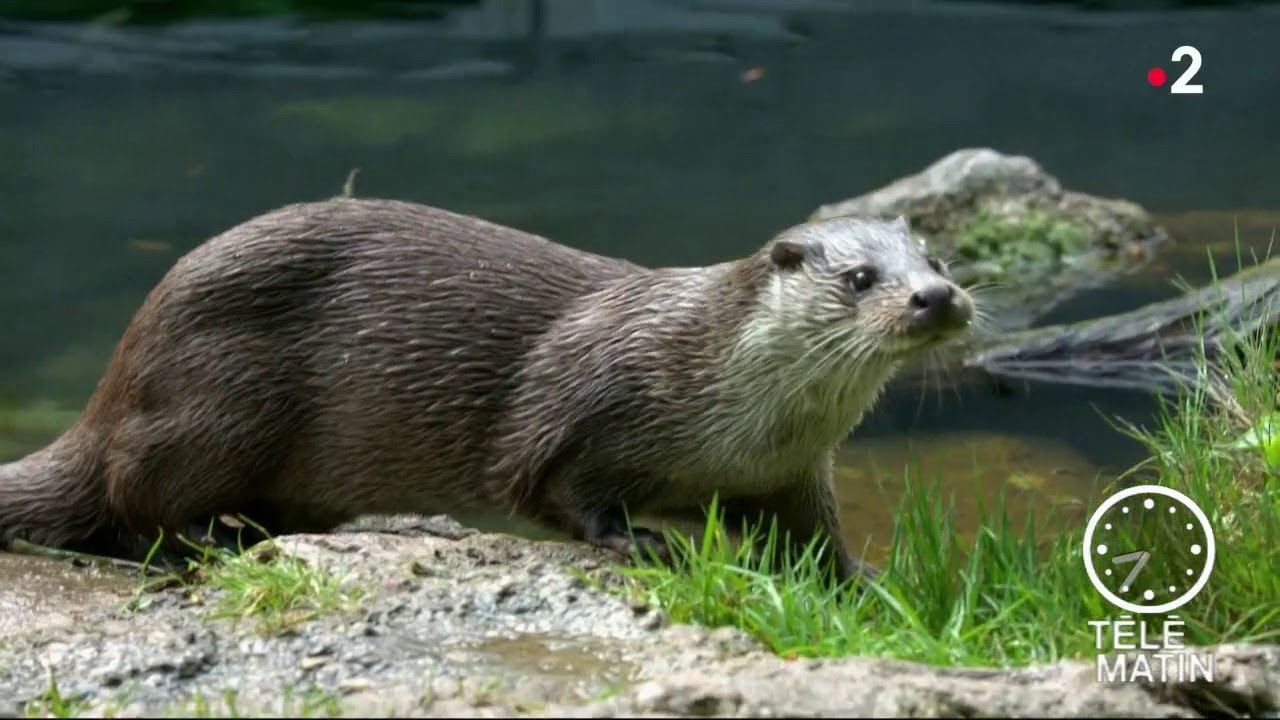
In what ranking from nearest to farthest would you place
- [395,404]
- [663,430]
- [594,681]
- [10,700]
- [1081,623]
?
[594,681] < [10,700] < [1081,623] < [663,430] < [395,404]

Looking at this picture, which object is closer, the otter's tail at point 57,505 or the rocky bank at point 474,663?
the rocky bank at point 474,663

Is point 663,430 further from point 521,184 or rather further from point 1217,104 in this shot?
point 1217,104

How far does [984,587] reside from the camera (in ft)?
10.9

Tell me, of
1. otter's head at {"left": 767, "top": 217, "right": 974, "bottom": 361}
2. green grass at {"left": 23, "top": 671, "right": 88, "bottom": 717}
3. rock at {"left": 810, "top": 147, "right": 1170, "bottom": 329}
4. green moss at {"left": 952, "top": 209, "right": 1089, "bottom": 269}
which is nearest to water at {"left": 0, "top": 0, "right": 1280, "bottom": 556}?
rock at {"left": 810, "top": 147, "right": 1170, "bottom": 329}

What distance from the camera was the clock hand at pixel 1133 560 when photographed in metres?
3.36

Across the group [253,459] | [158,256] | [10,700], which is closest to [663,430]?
[253,459]

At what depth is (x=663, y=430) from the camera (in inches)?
147

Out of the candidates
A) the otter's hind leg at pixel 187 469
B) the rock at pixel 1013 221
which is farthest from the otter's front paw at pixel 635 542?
the rock at pixel 1013 221

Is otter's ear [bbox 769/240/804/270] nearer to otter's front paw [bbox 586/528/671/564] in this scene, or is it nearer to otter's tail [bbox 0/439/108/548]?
otter's front paw [bbox 586/528/671/564]

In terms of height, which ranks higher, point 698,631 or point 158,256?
point 698,631

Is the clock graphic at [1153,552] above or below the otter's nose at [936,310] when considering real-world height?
below

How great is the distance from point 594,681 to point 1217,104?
7.80 metres

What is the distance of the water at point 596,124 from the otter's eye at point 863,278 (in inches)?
147

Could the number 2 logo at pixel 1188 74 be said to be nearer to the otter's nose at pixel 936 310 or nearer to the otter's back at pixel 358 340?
A: the otter's back at pixel 358 340
